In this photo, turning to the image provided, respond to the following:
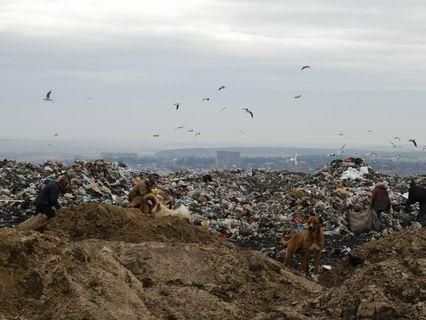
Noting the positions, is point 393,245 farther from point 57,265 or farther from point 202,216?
point 202,216

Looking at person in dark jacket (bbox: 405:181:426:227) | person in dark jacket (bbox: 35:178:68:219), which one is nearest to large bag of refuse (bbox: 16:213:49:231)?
person in dark jacket (bbox: 35:178:68:219)

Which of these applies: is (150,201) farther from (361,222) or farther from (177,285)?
(361,222)

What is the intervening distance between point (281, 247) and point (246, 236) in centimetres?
136

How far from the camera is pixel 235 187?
68.3 ft

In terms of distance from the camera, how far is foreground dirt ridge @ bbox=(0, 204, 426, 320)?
580 centimetres

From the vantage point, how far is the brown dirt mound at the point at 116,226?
32.2 feet

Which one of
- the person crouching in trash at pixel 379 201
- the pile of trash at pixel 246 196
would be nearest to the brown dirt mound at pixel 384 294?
the pile of trash at pixel 246 196

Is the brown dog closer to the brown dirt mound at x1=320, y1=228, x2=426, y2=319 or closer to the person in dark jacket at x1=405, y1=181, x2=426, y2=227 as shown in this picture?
the brown dirt mound at x1=320, y1=228, x2=426, y2=319

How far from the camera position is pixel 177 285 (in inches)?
284

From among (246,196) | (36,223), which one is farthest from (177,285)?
(246,196)

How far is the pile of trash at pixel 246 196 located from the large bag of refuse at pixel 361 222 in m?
0.14

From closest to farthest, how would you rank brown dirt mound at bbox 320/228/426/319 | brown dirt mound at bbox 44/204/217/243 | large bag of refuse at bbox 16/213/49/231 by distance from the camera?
brown dirt mound at bbox 320/228/426/319 < brown dirt mound at bbox 44/204/217/243 < large bag of refuse at bbox 16/213/49/231

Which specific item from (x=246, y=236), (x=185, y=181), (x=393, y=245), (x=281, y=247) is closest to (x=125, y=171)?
(x=185, y=181)

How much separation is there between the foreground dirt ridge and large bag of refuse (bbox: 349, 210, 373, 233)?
5.40 meters
